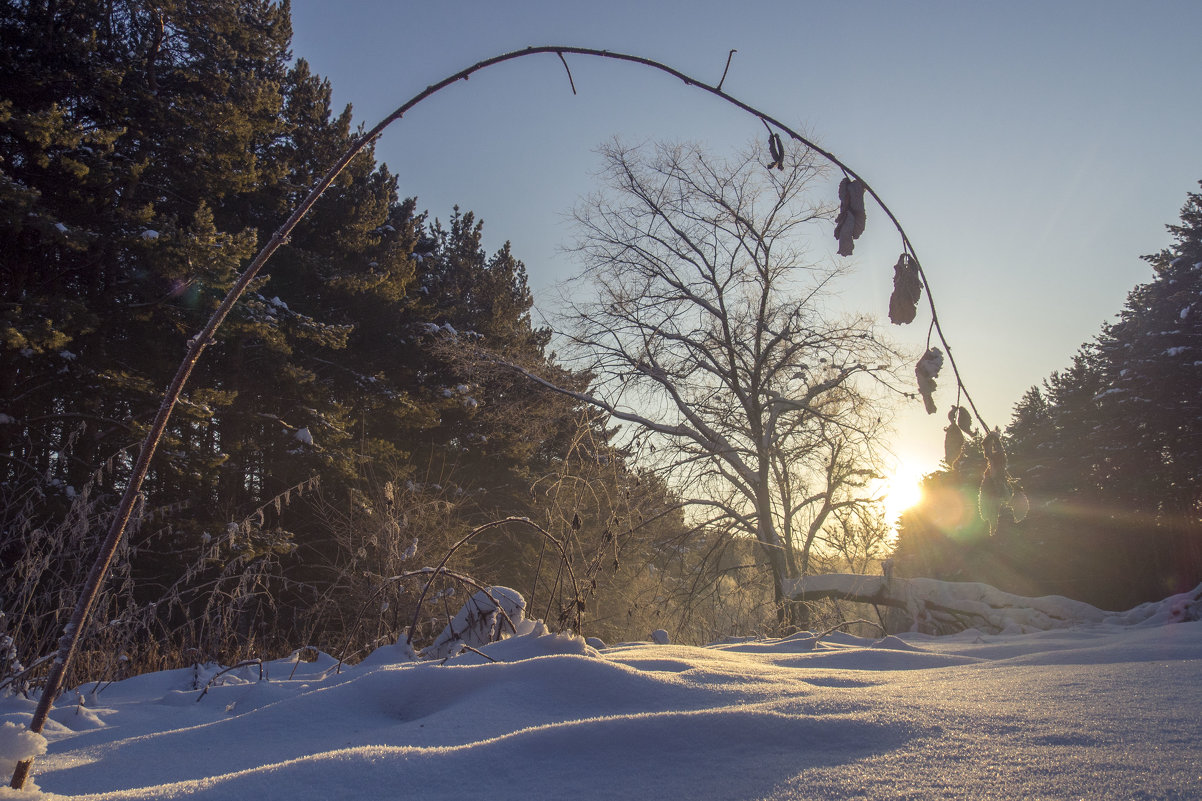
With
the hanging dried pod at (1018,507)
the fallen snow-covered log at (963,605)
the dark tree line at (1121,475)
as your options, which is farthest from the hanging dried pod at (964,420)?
the dark tree line at (1121,475)

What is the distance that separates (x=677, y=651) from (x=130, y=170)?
11427 millimetres

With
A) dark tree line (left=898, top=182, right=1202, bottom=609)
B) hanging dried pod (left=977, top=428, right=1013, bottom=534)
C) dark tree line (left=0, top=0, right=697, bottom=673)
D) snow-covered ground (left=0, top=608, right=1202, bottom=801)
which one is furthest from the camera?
dark tree line (left=898, top=182, right=1202, bottom=609)

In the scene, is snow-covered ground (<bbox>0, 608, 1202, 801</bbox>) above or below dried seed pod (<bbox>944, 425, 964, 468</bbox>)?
below

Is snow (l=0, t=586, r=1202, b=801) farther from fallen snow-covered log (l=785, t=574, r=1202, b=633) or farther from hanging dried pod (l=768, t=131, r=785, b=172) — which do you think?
Answer: fallen snow-covered log (l=785, t=574, r=1202, b=633)

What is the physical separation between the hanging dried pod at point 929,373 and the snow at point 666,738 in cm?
48

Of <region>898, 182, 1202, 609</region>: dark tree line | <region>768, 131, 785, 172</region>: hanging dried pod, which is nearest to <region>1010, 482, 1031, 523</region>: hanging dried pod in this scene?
<region>768, 131, 785, 172</region>: hanging dried pod

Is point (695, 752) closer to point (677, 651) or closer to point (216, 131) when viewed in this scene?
point (677, 651)

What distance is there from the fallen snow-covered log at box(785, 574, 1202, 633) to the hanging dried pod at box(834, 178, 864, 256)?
898 cm

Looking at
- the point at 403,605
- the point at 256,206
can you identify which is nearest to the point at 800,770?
the point at 403,605

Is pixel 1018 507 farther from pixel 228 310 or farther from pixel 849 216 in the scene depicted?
pixel 228 310

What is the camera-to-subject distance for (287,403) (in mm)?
14102

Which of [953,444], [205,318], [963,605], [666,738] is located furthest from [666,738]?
[205,318]

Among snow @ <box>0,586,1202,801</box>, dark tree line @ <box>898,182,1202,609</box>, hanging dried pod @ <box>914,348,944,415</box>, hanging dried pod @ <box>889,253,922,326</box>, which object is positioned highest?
dark tree line @ <box>898,182,1202,609</box>

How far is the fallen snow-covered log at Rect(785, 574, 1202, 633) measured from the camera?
31.1ft
